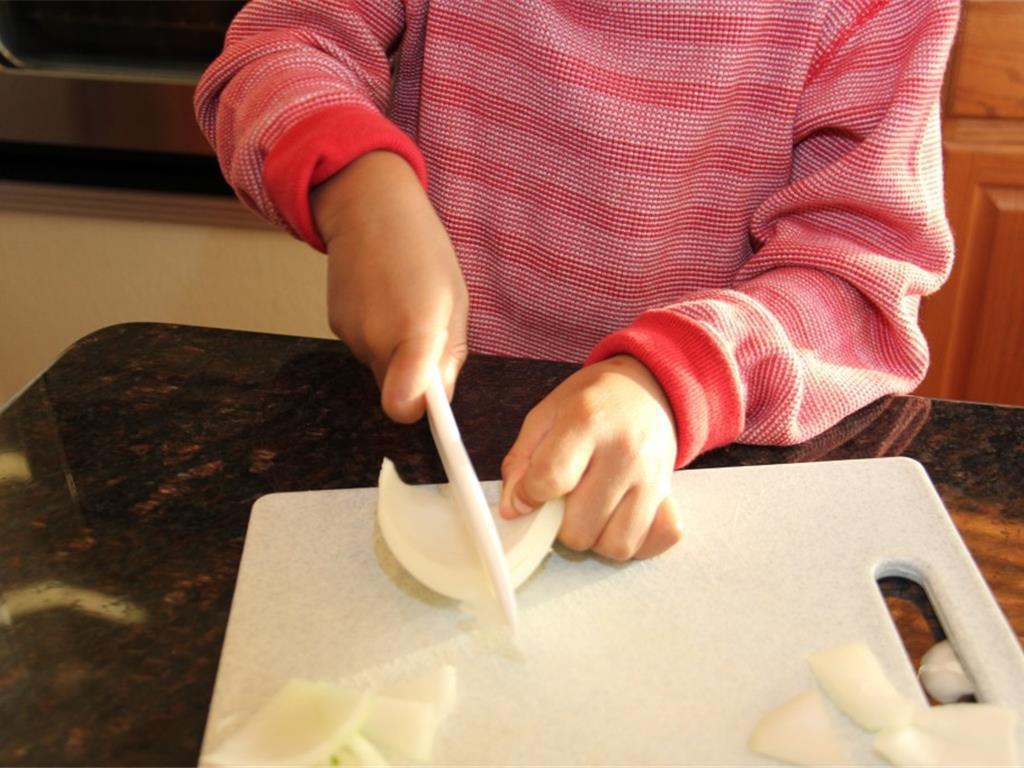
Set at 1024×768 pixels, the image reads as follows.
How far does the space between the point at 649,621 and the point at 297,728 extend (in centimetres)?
18

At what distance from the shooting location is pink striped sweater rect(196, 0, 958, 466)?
651mm

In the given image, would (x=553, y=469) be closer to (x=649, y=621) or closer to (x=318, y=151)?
(x=649, y=621)

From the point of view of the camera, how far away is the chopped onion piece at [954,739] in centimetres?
45

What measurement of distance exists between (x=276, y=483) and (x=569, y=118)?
13.0 inches

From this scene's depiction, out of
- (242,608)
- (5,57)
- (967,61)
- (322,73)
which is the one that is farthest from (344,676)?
(5,57)

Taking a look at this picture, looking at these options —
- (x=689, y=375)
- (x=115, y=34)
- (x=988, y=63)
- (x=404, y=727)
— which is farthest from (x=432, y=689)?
(x=115, y=34)

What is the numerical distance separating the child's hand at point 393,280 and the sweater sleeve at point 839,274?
0.37 ft

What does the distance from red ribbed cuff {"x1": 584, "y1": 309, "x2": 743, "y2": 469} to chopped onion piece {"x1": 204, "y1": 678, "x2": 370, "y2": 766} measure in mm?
238

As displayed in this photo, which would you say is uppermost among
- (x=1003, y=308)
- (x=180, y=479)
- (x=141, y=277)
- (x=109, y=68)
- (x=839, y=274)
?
(x=839, y=274)

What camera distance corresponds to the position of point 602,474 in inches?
21.8

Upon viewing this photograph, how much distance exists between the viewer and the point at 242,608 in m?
0.53

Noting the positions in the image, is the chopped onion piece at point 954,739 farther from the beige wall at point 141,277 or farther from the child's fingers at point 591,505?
the beige wall at point 141,277

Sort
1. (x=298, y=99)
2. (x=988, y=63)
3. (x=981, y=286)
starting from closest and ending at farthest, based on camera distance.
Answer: (x=298, y=99)
(x=988, y=63)
(x=981, y=286)

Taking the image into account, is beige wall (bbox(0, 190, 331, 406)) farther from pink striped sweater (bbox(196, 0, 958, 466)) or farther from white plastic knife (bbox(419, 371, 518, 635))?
white plastic knife (bbox(419, 371, 518, 635))
